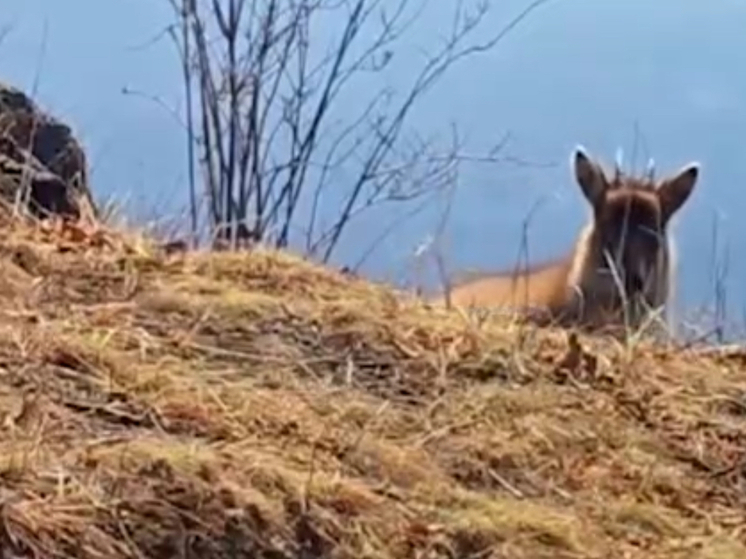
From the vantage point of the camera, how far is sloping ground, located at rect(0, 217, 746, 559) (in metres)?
4.32

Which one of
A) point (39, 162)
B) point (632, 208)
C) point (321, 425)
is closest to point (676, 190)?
point (632, 208)

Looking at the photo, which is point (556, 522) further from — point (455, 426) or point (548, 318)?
point (548, 318)

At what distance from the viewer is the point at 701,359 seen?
5992mm

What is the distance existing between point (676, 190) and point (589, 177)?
0.41 m

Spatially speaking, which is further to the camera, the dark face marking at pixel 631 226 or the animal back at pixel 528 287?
the dark face marking at pixel 631 226

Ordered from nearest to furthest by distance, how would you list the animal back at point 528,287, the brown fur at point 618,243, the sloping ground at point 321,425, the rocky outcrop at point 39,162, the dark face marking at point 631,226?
the sloping ground at point 321,425
the rocky outcrop at point 39,162
the animal back at point 528,287
the brown fur at point 618,243
the dark face marking at point 631,226

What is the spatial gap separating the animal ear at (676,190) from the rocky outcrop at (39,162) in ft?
11.0

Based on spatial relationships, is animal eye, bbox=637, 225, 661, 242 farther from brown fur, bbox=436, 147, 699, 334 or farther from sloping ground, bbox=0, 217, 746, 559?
sloping ground, bbox=0, 217, 746, 559

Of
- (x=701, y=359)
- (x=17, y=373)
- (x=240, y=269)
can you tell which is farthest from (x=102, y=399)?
(x=701, y=359)

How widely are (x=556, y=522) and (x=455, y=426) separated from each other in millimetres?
529

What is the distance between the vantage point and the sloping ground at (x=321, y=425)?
14.2 feet

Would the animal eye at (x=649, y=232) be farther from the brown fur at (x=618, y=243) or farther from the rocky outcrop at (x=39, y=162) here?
the rocky outcrop at (x=39, y=162)

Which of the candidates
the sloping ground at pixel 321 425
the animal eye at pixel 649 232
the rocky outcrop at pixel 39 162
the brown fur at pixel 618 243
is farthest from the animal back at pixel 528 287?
the sloping ground at pixel 321 425

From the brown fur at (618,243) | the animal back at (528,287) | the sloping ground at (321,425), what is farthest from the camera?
the brown fur at (618,243)
